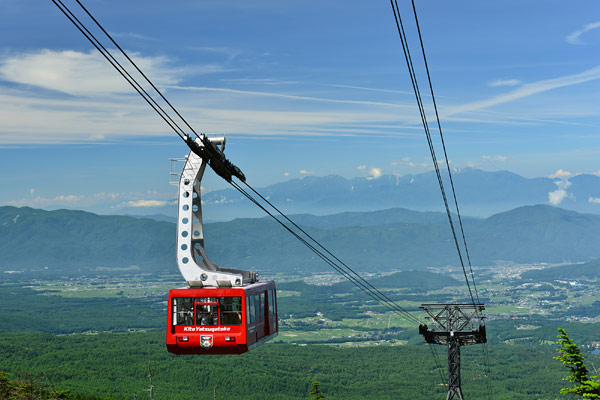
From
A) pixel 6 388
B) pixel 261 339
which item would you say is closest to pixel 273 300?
pixel 261 339

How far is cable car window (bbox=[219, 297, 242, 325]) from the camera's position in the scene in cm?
2652

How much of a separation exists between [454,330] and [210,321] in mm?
15332

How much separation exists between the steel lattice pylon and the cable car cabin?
43.0ft

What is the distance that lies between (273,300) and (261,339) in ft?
10.5

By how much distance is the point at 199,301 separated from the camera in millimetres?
26641

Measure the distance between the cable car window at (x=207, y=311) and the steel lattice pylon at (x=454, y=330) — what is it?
13.6m

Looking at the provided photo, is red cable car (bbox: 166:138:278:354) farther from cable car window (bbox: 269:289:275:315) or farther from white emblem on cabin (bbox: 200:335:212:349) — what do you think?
cable car window (bbox: 269:289:275:315)

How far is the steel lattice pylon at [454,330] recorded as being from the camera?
36344 mm

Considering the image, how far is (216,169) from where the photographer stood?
26.8m

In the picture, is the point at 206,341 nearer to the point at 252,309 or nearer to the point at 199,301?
the point at 199,301

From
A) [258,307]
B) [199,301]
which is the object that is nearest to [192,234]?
[199,301]

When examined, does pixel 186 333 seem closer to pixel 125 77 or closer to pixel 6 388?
pixel 125 77

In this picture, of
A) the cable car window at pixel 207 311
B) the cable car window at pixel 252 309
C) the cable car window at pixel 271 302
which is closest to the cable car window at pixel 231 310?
the cable car window at pixel 207 311

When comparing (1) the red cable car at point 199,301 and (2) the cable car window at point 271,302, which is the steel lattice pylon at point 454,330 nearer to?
(2) the cable car window at point 271,302
